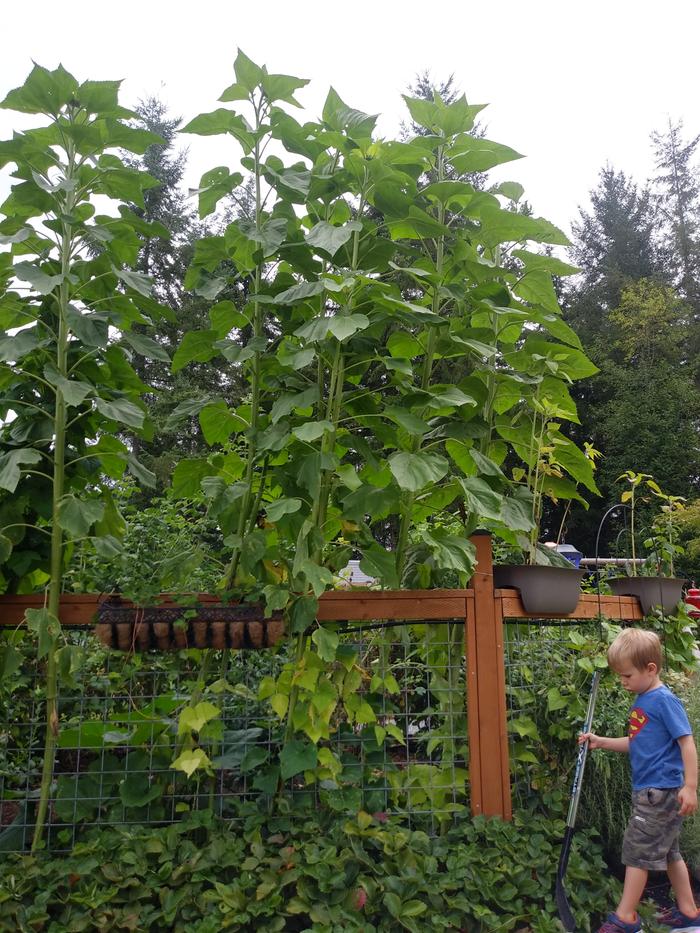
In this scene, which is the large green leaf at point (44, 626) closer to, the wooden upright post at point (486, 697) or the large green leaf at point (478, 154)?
the wooden upright post at point (486, 697)

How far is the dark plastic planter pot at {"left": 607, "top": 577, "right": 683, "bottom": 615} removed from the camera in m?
3.02

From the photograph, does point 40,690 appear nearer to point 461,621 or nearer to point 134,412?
point 134,412

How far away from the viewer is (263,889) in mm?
1956

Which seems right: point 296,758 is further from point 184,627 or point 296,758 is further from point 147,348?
point 147,348

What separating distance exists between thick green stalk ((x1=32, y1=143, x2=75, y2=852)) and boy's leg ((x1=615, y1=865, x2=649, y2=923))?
1.65 metres

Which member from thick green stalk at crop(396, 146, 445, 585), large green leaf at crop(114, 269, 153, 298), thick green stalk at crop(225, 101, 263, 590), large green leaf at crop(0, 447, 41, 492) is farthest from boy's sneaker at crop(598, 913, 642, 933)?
large green leaf at crop(114, 269, 153, 298)

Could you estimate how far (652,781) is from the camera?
7.08ft

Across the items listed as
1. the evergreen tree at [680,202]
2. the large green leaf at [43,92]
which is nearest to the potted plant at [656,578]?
the large green leaf at [43,92]

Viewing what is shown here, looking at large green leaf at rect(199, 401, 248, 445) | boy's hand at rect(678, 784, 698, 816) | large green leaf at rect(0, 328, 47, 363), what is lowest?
boy's hand at rect(678, 784, 698, 816)

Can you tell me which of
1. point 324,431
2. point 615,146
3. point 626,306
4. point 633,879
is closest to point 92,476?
point 324,431

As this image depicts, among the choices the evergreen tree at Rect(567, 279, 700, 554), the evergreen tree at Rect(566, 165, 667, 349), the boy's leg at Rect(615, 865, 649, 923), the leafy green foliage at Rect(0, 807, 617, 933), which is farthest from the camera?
the evergreen tree at Rect(566, 165, 667, 349)

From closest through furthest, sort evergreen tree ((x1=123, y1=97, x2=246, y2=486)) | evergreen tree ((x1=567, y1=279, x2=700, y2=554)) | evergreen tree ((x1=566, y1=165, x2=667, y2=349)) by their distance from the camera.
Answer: evergreen tree ((x1=123, y1=97, x2=246, y2=486))
evergreen tree ((x1=567, y1=279, x2=700, y2=554))
evergreen tree ((x1=566, y1=165, x2=667, y2=349))

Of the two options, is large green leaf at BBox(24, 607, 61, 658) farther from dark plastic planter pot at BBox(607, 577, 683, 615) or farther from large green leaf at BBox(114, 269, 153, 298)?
dark plastic planter pot at BBox(607, 577, 683, 615)

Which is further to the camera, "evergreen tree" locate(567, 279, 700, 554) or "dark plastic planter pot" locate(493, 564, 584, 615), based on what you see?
"evergreen tree" locate(567, 279, 700, 554)
